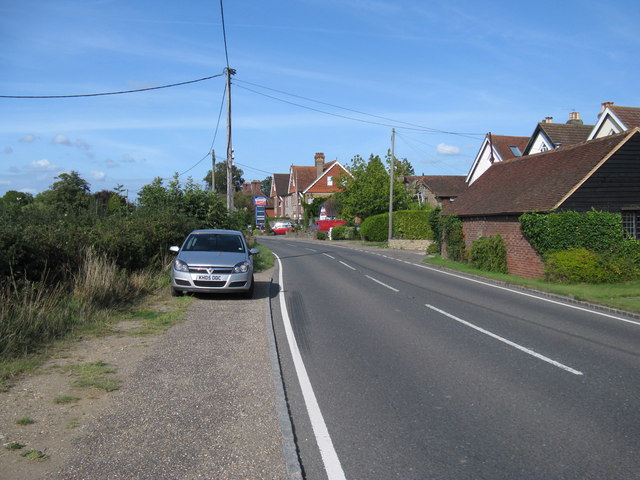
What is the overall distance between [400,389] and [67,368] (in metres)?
3.90

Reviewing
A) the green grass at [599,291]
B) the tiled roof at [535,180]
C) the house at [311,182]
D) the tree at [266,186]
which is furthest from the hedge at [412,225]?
the tree at [266,186]

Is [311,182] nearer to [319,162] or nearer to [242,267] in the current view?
[319,162]

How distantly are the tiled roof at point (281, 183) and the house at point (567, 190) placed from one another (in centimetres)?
7794

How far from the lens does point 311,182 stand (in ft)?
279

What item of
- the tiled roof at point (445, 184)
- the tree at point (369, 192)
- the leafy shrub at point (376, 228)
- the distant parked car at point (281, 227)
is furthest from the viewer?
the distant parked car at point (281, 227)

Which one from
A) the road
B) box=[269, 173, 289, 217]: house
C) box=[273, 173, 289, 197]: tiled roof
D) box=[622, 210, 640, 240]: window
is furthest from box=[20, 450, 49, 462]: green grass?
box=[273, 173, 289, 197]: tiled roof

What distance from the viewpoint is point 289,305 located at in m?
12.6

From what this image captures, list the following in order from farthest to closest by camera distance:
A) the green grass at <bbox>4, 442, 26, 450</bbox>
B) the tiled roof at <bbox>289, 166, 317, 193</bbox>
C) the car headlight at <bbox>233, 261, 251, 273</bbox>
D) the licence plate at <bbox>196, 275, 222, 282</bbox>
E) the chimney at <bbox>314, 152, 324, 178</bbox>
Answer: the tiled roof at <bbox>289, 166, 317, 193</bbox> < the chimney at <bbox>314, 152, 324, 178</bbox> < the car headlight at <bbox>233, 261, 251, 273</bbox> < the licence plate at <bbox>196, 275, 222, 282</bbox> < the green grass at <bbox>4, 442, 26, 450</bbox>

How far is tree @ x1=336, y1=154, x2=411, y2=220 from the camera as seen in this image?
5503cm

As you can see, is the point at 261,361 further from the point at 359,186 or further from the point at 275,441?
the point at 359,186

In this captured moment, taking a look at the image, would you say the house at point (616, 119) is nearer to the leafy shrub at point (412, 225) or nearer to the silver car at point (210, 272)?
the leafy shrub at point (412, 225)

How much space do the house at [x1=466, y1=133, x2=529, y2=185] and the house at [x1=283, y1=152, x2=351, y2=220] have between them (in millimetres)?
27580

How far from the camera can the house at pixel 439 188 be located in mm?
65375

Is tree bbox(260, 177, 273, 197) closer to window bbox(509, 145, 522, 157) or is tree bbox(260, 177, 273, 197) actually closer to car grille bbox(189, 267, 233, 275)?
window bbox(509, 145, 522, 157)
